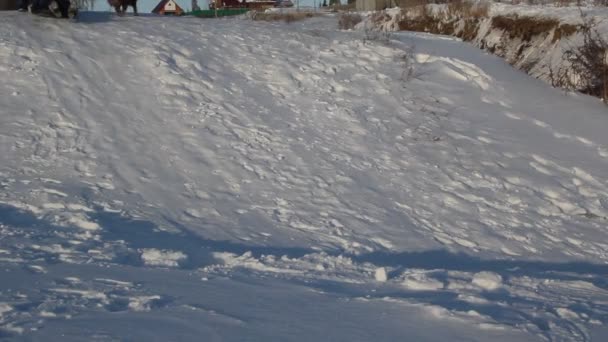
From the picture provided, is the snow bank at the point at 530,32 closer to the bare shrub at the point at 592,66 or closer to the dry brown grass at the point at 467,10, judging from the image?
the dry brown grass at the point at 467,10

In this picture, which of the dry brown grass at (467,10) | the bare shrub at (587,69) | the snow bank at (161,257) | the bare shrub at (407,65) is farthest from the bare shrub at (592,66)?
the snow bank at (161,257)

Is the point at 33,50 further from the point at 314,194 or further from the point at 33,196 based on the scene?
the point at 314,194

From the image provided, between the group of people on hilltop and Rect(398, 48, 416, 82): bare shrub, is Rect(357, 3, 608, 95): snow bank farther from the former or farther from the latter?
the group of people on hilltop

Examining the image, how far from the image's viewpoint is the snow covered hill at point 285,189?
4320mm

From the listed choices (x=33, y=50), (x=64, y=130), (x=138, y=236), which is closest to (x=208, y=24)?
(x=33, y=50)

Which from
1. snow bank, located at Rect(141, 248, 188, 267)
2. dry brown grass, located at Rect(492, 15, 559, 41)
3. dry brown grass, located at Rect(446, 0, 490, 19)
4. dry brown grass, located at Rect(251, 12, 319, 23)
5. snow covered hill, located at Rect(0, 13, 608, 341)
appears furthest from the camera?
dry brown grass, located at Rect(251, 12, 319, 23)

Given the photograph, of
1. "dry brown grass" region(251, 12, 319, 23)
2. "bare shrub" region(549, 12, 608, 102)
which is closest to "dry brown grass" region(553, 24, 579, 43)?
"bare shrub" region(549, 12, 608, 102)

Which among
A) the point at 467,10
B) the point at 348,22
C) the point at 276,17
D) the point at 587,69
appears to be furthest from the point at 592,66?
the point at 276,17

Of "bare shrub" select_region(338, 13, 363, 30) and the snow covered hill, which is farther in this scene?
"bare shrub" select_region(338, 13, 363, 30)

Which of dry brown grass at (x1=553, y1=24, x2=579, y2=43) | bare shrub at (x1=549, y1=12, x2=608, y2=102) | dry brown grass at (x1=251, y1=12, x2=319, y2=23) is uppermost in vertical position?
dry brown grass at (x1=251, y1=12, x2=319, y2=23)

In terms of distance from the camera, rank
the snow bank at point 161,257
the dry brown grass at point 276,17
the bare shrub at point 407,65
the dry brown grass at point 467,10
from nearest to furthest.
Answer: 1. the snow bank at point 161,257
2. the bare shrub at point 407,65
3. the dry brown grass at point 467,10
4. the dry brown grass at point 276,17

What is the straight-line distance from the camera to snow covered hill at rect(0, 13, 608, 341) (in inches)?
170

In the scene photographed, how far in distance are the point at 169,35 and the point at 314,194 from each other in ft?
18.4

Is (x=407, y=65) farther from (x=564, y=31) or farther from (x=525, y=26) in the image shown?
(x=525, y=26)
